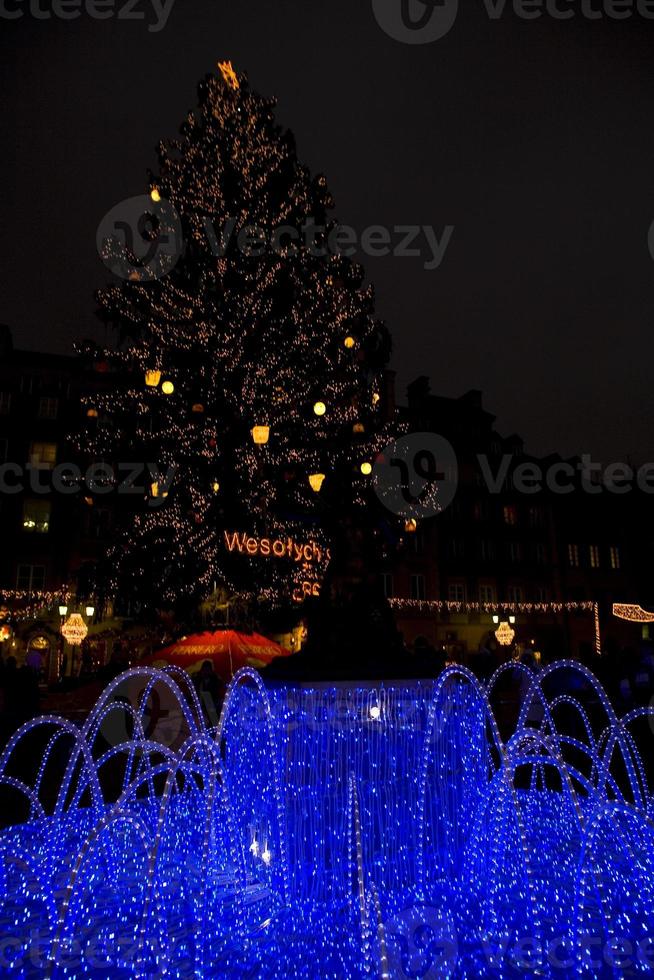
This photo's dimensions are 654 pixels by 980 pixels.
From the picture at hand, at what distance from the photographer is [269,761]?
17.3ft

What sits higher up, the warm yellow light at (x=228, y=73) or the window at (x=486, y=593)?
the warm yellow light at (x=228, y=73)

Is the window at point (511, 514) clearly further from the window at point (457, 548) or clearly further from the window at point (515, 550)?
the window at point (457, 548)

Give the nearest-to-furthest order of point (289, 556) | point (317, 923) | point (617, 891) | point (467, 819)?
1. point (317, 923)
2. point (617, 891)
3. point (467, 819)
4. point (289, 556)

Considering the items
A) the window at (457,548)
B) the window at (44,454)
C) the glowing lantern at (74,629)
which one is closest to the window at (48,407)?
the window at (44,454)

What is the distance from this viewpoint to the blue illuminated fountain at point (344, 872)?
4062 millimetres

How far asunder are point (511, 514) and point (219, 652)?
31.1 meters

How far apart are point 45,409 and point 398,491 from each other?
21565mm

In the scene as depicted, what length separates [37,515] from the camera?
32.6 meters

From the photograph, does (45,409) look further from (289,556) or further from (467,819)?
(467,819)

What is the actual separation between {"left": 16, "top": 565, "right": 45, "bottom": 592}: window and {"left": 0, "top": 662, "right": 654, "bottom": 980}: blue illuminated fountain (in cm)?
2701

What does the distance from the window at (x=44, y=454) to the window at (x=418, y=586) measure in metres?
19.2


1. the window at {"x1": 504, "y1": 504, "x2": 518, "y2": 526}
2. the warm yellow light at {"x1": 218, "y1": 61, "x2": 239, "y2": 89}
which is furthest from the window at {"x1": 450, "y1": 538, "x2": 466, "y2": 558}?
the warm yellow light at {"x1": 218, "y1": 61, "x2": 239, "y2": 89}

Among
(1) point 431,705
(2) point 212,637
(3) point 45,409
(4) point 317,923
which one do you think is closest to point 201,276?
(2) point 212,637

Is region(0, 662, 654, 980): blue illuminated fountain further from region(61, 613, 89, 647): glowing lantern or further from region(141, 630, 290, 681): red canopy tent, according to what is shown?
region(61, 613, 89, 647): glowing lantern
